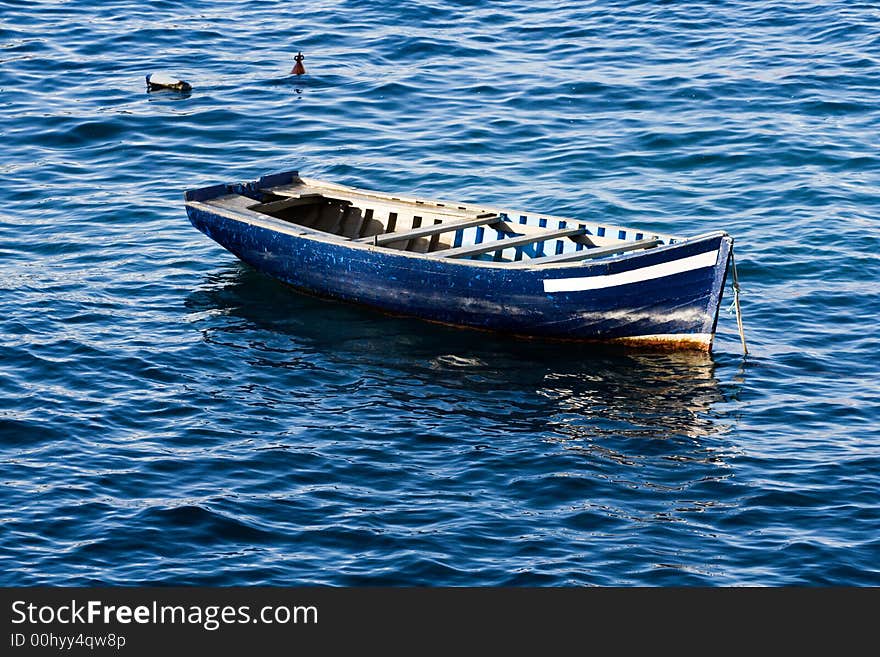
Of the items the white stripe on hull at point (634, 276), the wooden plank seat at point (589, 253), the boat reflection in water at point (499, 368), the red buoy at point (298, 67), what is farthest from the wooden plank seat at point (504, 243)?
the red buoy at point (298, 67)

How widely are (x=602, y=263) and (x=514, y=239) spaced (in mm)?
2016

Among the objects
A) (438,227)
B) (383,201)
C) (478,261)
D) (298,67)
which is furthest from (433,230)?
(298,67)

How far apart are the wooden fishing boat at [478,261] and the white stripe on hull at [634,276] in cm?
1

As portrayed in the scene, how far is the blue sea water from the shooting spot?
13969 mm

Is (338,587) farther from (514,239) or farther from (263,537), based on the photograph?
(514,239)

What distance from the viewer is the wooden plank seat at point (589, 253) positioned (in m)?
18.6

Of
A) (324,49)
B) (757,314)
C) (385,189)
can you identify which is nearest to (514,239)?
(757,314)

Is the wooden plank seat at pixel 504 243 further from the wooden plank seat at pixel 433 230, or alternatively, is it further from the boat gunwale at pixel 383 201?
the wooden plank seat at pixel 433 230

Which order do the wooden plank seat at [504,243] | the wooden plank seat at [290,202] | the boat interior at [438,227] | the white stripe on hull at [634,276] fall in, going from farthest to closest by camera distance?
1. the wooden plank seat at [290,202]
2. the boat interior at [438,227]
3. the wooden plank seat at [504,243]
4. the white stripe on hull at [634,276]

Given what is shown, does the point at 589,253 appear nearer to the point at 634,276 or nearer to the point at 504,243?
the point at 634,276

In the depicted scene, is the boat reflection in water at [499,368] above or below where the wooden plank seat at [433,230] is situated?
below

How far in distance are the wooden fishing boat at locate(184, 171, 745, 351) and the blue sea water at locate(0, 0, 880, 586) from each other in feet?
1.44

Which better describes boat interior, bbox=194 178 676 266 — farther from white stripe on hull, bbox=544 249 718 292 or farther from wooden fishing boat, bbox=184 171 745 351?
white stripe on hull, bbox=544 249 718 292

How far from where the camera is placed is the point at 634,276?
1802 cm
